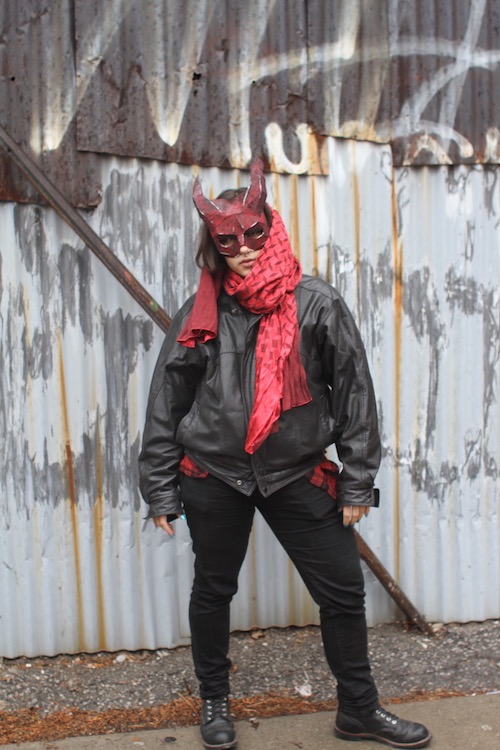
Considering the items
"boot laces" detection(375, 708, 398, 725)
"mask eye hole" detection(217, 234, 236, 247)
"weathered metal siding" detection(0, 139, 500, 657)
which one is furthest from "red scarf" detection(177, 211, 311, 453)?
"boot laces" detection(375, 708, 398, 725)

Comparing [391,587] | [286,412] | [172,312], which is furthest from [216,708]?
[172,312]

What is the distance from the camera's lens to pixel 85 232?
378cm

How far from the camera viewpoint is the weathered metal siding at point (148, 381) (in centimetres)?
400

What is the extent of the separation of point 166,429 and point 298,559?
0.68m

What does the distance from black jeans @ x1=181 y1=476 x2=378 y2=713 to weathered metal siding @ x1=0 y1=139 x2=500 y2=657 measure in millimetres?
847

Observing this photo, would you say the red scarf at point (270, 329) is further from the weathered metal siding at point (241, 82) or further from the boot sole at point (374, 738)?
the boot sole at point (374, 738)

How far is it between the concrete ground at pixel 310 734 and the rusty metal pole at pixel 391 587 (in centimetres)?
60

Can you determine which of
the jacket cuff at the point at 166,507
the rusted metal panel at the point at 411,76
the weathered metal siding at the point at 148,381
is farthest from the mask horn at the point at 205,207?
the rusted metal panel at the point at 411,76

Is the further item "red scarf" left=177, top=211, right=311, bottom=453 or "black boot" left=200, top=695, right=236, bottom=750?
"black boot" left=200, top=695, right=236, bottom=750

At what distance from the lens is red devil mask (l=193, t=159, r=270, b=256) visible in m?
3.14

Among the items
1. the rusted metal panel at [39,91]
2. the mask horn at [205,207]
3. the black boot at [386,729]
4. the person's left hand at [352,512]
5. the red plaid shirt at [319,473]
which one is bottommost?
the black boot at [386,729]

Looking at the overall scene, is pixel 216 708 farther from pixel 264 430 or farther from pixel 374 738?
pixel 264 430

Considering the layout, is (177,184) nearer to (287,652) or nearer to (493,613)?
(287,652)

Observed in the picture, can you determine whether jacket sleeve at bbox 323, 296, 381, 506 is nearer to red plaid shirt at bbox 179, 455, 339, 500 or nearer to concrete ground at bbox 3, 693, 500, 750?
red plaid shirt at bbox 179, 455, 339, 500
